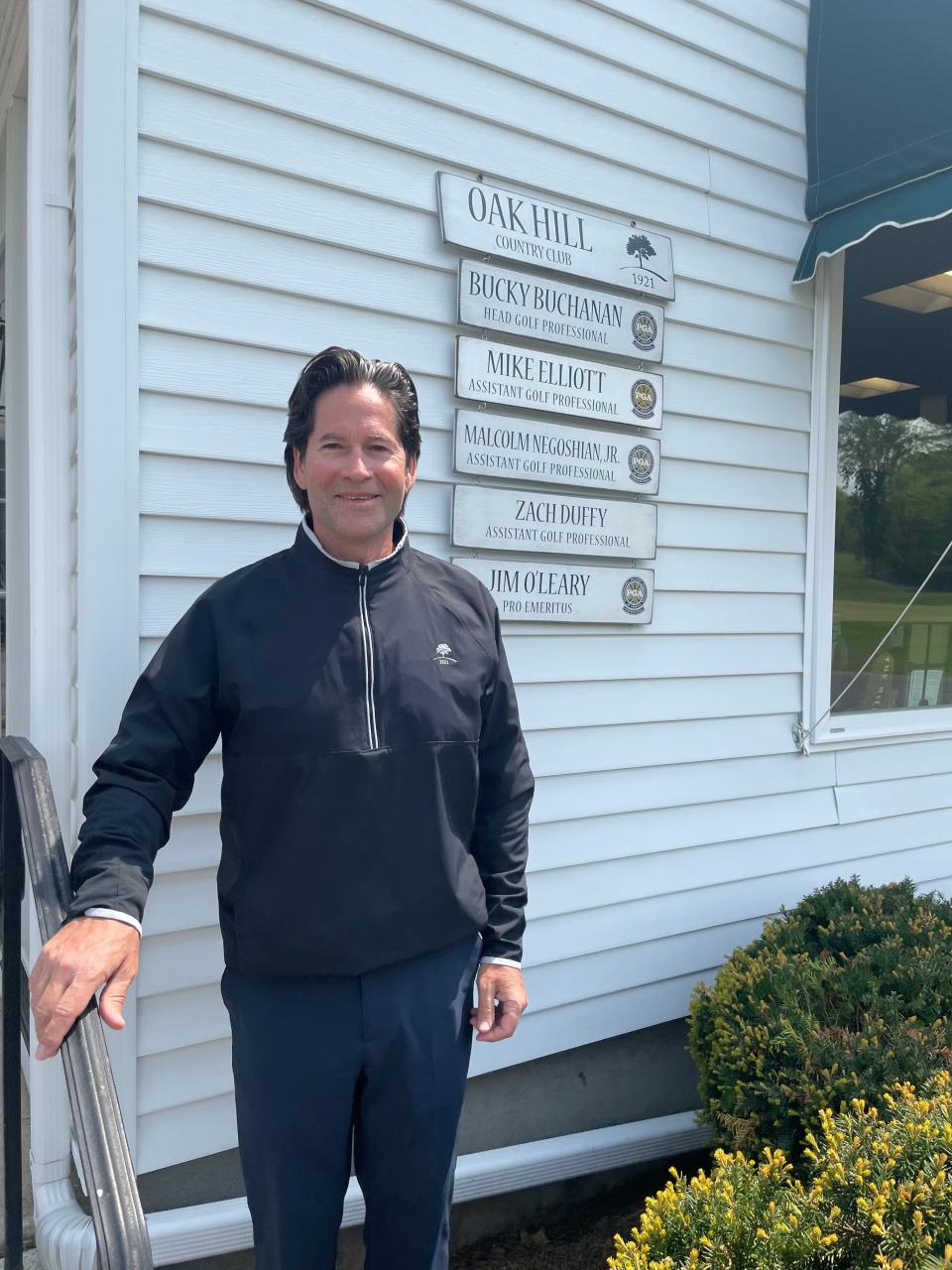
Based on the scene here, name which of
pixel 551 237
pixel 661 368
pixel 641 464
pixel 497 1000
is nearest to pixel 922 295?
pixel 661 368

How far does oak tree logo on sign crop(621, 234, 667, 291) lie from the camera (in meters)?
3.08

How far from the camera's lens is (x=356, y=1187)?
2660mm

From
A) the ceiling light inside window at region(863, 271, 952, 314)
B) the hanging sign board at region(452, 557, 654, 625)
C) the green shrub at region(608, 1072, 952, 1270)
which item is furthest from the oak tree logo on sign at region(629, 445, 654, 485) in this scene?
the green shrub at region(608, 1072, 952, 1270)

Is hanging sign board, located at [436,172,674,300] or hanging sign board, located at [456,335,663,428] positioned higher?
hanging sign board, located at [436,172,674,300]

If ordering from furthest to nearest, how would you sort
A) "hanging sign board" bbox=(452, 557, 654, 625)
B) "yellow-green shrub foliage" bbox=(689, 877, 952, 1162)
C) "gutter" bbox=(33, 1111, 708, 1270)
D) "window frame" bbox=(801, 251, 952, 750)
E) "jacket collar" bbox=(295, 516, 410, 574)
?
"window frame" bbox=(801, 251, 952, 750), "hanging sign board" bbox=(452, 557, 654, 625), "yellow-green shrub foliage" bbox=(689, 877, 952, 1162), "gutter" bbox=(33, 1111, 708, 1270), "jacket collar" bbox=(295, 516, 410, 574)

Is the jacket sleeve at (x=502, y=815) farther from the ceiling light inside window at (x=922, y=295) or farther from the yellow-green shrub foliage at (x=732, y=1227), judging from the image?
the ceiling light inside window at (x=922, y=295)

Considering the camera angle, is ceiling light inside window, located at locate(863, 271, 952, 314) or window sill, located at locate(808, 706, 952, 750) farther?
ceiling light inside window, located at locate(863, 271, 952, 314)

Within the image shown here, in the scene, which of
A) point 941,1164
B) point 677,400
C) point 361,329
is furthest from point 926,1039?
point 361,329

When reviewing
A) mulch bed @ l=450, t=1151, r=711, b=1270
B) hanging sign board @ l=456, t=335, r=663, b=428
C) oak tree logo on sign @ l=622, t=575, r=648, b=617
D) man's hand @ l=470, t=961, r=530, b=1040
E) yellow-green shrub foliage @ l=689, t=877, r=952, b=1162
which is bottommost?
mulch bed @ l=450, t=1151, r=711, b=1270

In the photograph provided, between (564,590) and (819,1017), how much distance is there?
1.33 metres

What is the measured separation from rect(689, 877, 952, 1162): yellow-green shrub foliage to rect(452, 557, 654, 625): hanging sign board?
107 cm

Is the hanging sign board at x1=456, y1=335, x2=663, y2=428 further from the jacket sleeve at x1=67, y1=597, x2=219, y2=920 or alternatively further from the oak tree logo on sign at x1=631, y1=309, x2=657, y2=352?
the jacket sleeve at x1=67, y1=597, x2=219, y2=920

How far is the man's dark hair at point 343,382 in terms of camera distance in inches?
73.9

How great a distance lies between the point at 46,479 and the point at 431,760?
1.13 meters
